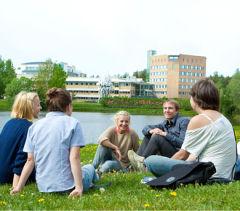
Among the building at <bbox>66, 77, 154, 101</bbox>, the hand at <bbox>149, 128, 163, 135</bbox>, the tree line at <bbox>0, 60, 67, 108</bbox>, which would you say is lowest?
the building at <bbox>66, 77, 154, 101</bbox>

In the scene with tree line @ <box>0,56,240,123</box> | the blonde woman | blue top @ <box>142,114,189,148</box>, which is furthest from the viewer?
tree line @ <box>0,56,240,123</box>

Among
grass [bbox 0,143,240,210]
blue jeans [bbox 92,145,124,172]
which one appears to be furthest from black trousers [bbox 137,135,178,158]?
grass [bbox 0,143,240,210]

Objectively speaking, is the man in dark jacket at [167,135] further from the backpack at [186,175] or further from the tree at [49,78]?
the tree at [49,78]

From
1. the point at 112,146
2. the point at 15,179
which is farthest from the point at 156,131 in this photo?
the point at 15,179

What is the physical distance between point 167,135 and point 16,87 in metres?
82.7

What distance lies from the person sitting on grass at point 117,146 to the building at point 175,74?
138m

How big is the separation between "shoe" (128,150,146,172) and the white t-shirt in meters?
2.22

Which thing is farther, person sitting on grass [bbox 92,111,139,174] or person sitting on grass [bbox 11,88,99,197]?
person sitting on grass [bbox 92,111,139,174]

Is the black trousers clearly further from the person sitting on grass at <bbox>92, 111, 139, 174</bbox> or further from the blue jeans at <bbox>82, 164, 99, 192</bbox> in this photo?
the blue jeans at <bbox>82, 164, 99, 192</bbox>

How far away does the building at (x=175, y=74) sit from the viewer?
148250 millimetres

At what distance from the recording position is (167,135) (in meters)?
8.45

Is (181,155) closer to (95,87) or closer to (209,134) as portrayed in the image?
(209,134)

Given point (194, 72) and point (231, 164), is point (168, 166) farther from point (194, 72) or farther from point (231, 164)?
point (194, 72)

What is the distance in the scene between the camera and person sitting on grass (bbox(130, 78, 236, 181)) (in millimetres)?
6094
